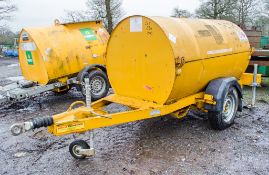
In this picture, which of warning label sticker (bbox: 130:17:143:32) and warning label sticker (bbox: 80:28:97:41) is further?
warning label sticker (bbox: 80:28:97:41)

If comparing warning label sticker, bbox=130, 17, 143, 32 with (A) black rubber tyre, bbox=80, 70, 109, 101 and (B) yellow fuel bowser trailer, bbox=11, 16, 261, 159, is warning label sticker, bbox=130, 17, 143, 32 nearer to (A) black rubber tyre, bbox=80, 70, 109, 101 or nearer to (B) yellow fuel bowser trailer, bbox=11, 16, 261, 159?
(B) yellow fuel bowser trailer, bbox=11, 16, 261, 159

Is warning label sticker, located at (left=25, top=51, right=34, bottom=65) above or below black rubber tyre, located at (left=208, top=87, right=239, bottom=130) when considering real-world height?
above

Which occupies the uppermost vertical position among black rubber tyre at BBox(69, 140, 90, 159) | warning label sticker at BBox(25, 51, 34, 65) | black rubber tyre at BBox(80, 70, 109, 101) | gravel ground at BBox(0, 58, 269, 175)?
warning label sticker at BBox(25, 51, 34, 65)

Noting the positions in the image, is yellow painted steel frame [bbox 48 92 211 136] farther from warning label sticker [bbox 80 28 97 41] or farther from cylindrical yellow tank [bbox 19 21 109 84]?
warning label sticker [bbox 80 28 97 41]

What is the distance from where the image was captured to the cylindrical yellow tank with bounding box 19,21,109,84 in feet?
23.9

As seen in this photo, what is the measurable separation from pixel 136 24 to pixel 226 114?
7.70ft

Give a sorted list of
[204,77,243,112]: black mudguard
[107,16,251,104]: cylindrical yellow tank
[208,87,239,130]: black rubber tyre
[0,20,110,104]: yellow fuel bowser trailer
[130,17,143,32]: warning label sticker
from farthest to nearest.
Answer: [0,20,110,104]: yellow fuel bowser trailer
[208,87,239,130]: black rubber tyre
[204,77,243,112]: black mudguard
[130,17,143,32]: warning label sticker
[107,16,251,104]: cylindrical yellow tank

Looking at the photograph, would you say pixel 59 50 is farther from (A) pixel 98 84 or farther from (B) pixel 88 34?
(A) pixel 98 84

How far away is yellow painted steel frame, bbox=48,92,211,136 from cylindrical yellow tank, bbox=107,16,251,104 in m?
0.13

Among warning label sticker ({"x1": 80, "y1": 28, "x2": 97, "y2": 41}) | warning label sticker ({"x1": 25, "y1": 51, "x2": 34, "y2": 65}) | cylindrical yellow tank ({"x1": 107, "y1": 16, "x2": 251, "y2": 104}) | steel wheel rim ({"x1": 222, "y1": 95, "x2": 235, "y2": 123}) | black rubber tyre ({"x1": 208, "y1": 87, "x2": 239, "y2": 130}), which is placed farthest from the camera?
warning label sticker ({"x1": 80, "y1": 28, "x2": 97, "y2": 41})

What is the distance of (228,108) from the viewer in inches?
222

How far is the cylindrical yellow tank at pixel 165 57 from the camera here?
4.45 m

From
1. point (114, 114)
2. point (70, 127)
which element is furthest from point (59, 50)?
point (70, 127)

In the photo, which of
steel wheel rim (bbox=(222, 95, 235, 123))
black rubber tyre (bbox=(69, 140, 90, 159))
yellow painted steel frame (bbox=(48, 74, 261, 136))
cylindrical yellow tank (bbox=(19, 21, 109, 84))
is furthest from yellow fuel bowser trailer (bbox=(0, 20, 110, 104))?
steel wheel rim (bbox=(222, 95, 235, 123))
